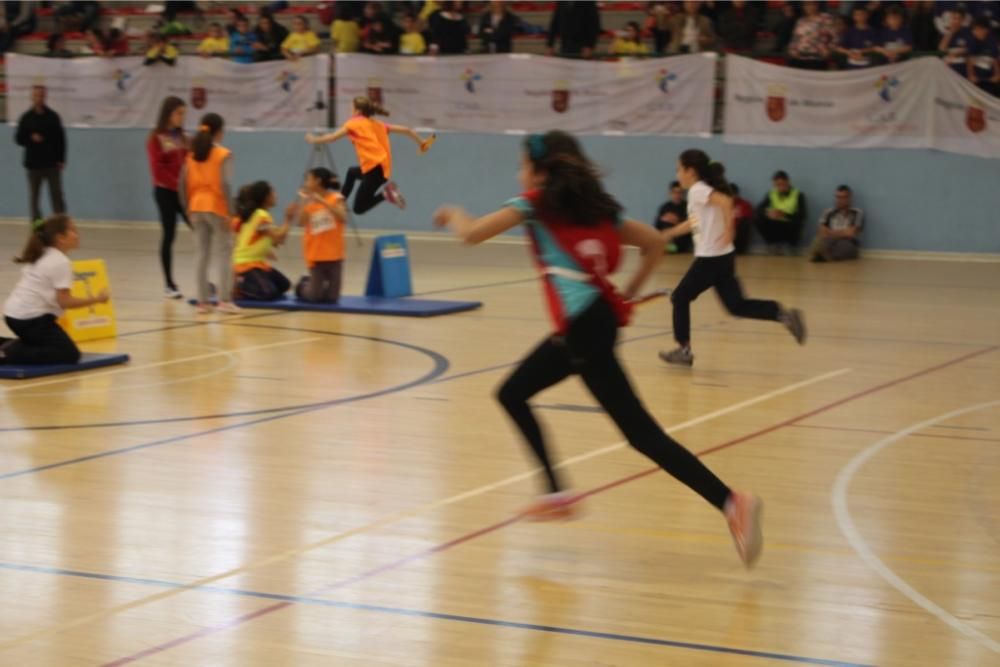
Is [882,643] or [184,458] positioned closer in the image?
[882,643]

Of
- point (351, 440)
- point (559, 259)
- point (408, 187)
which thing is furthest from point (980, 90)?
point (559, 259)

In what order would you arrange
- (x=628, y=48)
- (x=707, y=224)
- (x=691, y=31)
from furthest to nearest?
(x=628, y=48)
(x=691, y=31)
(x=707, y=224)

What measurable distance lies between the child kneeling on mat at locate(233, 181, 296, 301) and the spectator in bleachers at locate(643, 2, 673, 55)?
32.1 ft

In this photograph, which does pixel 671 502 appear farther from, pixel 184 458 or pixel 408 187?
pixel 408 187

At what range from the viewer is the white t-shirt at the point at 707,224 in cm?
1011

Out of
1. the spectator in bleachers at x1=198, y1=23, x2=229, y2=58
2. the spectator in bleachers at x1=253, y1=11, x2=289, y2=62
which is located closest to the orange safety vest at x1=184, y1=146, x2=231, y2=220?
the spectator in bleachers at x1=253, y1=11, x2=289, y2=62

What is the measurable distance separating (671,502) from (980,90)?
14.9 m

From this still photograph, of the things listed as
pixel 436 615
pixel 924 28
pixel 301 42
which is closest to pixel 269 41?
pixel 301 42

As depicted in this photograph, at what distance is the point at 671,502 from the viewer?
6414 mm

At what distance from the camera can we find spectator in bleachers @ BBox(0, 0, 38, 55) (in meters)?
26.7

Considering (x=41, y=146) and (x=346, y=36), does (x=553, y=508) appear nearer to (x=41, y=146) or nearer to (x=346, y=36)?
(x=41, y=146)

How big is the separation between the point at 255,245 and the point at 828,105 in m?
10.2

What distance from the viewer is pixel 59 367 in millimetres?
9633

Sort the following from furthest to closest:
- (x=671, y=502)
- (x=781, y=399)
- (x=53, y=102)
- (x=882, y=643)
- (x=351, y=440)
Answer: (x=53, y=102) < (x=781, y=399) < (x=351, y=440) < (x=671, y=502) < (x=882, y=643)
